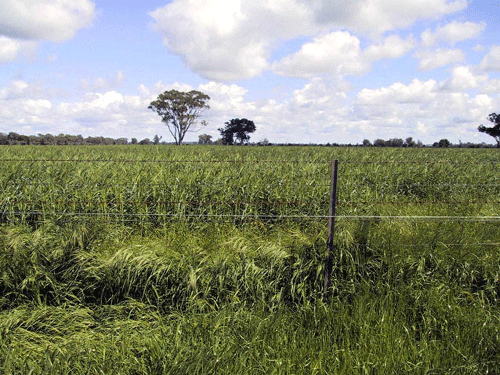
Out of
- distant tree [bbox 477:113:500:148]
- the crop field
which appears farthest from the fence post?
distant tree [bbox 477:113:500:148]

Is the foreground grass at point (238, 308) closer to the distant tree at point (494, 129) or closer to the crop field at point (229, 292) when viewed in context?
the crop field at point (229, 292)

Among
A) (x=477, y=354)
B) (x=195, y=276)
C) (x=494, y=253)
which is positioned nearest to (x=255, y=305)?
(x=195, y=276)

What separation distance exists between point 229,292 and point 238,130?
303ft

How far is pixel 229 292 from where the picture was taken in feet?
13.8

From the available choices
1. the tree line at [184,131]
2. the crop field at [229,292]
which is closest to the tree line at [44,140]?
the tree line at [184,131]

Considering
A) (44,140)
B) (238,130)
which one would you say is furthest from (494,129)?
(44,140)

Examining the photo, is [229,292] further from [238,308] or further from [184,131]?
[184,131]

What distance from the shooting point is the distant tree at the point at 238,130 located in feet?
311

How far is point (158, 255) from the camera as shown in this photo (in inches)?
183

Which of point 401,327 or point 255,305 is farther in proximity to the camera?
point 255,305

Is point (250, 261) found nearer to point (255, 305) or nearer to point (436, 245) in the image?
point (255, 305)

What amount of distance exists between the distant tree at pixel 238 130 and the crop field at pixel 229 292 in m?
89.0

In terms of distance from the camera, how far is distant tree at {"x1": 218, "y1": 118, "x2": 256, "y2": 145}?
94.7 meters

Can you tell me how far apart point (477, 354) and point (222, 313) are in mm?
2301
